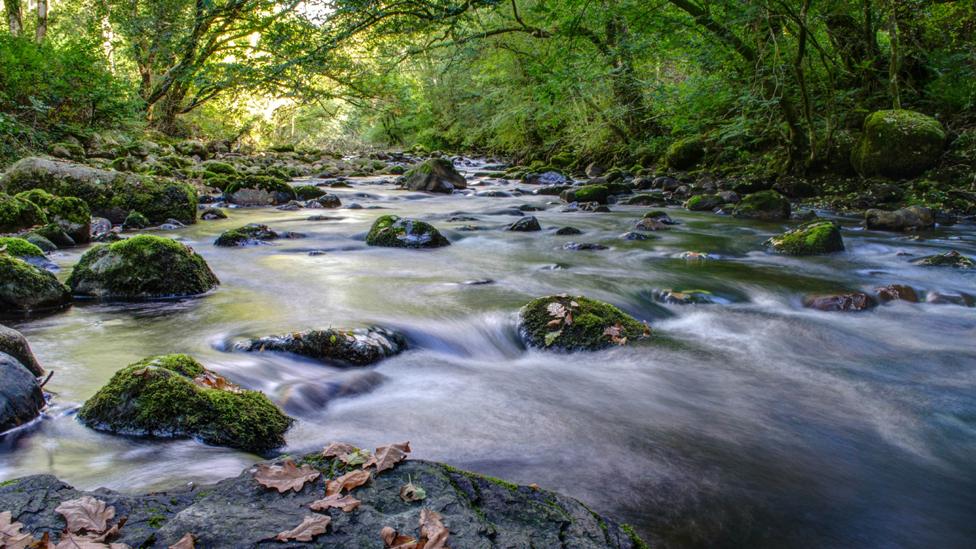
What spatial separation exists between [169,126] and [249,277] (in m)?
22.7

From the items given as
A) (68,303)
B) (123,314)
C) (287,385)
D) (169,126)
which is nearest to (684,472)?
(287,385)

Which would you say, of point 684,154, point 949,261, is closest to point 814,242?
point 949,261

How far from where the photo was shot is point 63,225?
8.32 metres

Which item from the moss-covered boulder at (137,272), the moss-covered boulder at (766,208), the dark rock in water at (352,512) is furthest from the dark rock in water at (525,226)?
the dark rock in water at (352,512)

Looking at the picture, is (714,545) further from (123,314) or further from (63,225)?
(63,225)

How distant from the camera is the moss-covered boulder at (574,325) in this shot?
4.80 metres

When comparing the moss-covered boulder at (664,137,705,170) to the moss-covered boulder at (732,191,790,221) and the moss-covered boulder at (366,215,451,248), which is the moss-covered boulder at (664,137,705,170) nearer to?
the moss-covered boulder at (732,191,790,221)

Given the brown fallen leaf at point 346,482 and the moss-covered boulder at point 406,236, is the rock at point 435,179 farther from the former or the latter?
→ the brown fallen leaf at point 346,482

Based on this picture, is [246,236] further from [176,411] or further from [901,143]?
[901,143]

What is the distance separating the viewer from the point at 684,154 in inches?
703

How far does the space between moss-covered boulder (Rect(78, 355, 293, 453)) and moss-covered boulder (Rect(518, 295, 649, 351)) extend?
229 cm

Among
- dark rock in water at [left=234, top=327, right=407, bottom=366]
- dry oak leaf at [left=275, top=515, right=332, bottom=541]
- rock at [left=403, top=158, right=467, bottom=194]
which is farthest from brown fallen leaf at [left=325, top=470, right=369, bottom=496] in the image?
rock at [left=403, top=158, right=467, bottom=194]

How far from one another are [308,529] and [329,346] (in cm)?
268

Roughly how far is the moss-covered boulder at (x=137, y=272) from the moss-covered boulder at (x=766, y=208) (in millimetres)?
9533
